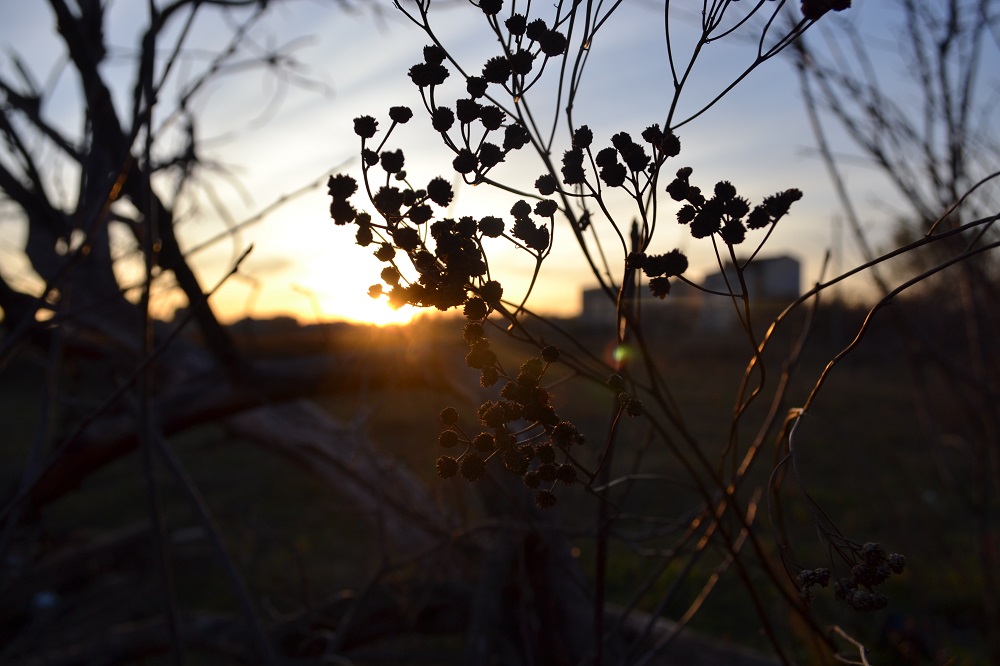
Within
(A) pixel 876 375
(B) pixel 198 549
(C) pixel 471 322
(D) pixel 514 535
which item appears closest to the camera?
(C) pixel 471 322

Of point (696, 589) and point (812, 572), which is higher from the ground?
point (812, 572)

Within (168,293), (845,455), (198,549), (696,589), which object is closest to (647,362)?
(168,293)

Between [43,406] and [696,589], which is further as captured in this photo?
[696,589]

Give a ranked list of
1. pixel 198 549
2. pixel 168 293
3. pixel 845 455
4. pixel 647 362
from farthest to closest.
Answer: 1. pixel 845 455
2. pixel 198 549
3. pixel 168 293
4. pixel 647 362

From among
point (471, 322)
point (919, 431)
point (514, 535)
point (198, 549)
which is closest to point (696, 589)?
point (514, 535)

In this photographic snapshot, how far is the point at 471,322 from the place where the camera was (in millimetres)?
961

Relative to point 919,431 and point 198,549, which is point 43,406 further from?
point 919,431

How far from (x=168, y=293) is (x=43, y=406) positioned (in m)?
0.82

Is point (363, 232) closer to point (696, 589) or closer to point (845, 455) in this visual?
point (696, 589)

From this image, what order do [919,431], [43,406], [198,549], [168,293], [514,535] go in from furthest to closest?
1. [919,431]
2. [198,549]
3. [168,293]
4. [514,535]
5. [43,406]

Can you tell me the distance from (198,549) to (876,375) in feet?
53.7

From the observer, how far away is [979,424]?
3.03 metres

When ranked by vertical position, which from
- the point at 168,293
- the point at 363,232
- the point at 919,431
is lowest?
the point at 919,431

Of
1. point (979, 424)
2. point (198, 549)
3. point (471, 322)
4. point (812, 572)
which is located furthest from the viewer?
point (198, 549)
